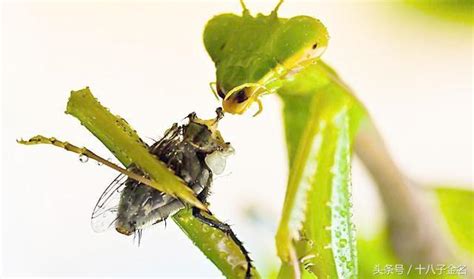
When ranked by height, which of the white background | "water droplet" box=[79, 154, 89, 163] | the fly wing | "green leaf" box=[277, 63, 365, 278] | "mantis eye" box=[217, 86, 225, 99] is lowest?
"green leaf" box=[277, 63, 365, 278]

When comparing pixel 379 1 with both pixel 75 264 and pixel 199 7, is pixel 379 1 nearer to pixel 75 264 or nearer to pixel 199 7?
pixel 199 7

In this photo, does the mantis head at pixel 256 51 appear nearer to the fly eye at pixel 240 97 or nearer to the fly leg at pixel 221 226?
the fly eye at pixel 240 97

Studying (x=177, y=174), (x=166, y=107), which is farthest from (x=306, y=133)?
(x=166, y=107)

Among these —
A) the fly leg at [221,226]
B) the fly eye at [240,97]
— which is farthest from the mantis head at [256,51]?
the fly leg at [221,226]

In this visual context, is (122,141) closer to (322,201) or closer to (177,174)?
(177,174)

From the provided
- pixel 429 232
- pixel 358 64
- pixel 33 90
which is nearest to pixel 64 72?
pixel 33 90

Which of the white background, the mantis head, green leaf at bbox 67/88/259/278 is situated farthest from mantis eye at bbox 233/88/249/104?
the white background

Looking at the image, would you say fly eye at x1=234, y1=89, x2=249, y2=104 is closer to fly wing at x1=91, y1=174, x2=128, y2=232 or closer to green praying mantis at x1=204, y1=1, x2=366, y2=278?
green praying mantis at x1=204, y1=1, x2=366, y2=278
